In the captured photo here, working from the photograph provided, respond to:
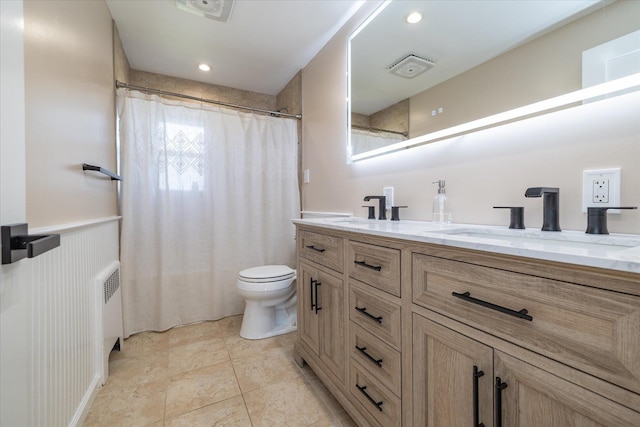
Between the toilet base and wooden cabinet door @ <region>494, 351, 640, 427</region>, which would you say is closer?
wooden cabinet door @ <region>494, 351, 640, 427</region>

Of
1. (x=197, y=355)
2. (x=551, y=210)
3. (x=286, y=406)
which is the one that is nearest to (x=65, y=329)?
(x=197, y=355)

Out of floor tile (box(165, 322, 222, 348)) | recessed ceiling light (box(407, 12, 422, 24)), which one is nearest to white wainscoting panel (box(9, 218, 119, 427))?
floor tile (box(165, 322, 222, 348))

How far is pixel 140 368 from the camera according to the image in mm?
1578

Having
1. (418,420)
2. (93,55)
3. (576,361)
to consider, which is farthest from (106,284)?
(576,361)

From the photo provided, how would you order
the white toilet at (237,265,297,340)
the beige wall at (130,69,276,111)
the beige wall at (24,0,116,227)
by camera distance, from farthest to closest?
1. the beige wall at (130,69,276,111)
2. the white toilet at (237,265,297,340)
3. the beige wall at (24,0,116,227)

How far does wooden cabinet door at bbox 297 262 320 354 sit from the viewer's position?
1396mm

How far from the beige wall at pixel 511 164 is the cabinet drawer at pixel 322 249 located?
476 millimetres

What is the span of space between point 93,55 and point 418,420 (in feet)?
7.31

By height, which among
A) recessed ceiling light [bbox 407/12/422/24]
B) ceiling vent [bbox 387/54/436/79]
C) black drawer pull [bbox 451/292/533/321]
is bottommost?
black drawer pull [bbox 451/292/533/321]

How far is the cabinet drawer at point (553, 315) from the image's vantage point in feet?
1.43

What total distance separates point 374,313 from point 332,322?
0.33 metres

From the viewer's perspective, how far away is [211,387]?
4.63 feet

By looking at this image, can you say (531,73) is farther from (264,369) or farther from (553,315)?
(264,369)

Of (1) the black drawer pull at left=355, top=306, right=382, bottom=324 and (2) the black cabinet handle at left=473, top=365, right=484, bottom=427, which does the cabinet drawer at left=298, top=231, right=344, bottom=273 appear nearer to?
(1) the black drawer pull at left=355, top=306, right=382, bottom=324
